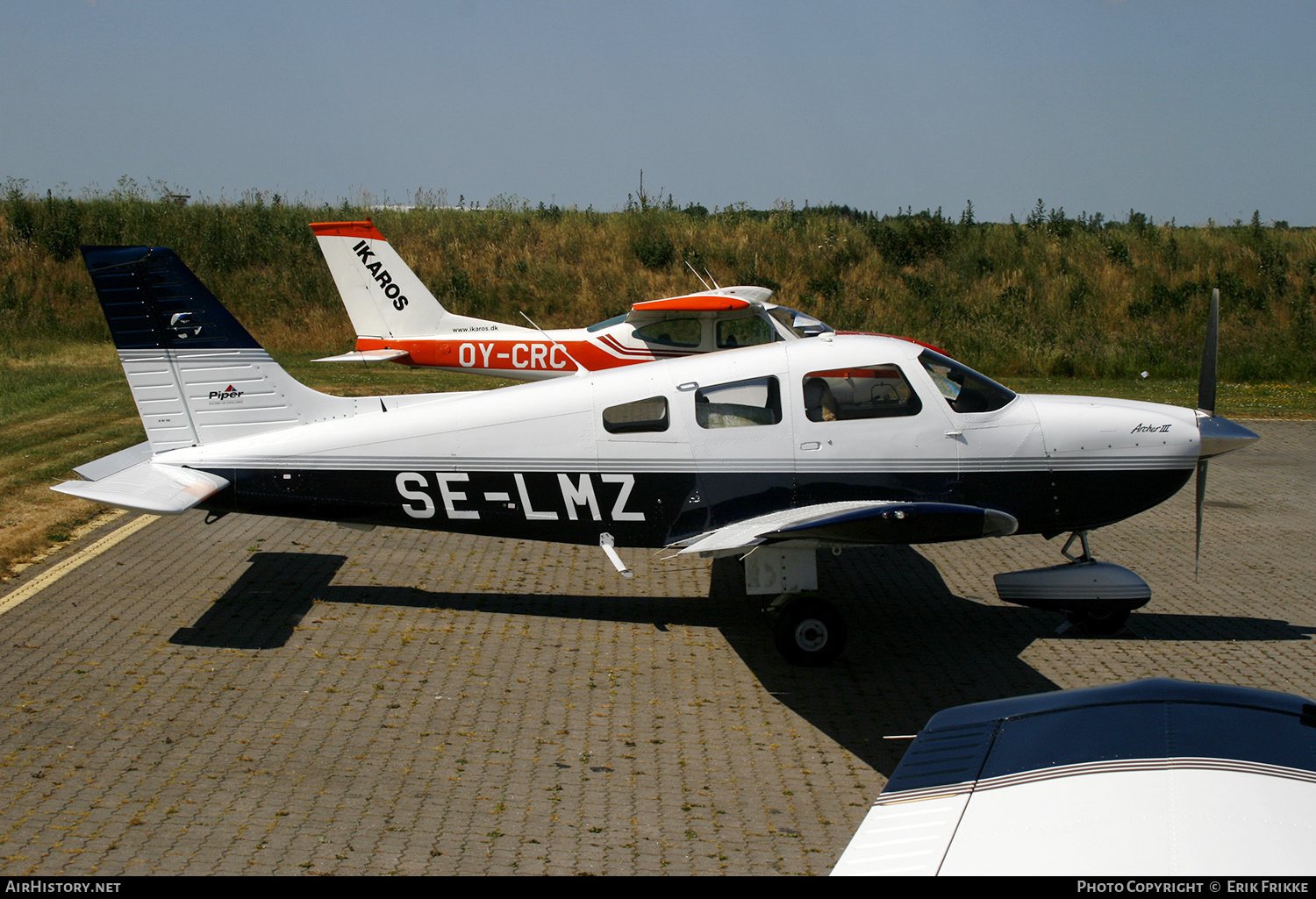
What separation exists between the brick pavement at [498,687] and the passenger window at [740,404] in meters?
1.78

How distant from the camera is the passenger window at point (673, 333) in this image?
1641cm

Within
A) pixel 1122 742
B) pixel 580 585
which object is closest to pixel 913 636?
pixel 580 585

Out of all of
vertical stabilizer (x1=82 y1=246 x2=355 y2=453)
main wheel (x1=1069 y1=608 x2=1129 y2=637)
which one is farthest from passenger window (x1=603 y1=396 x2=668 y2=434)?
main wheel (x1=1069 y1=608 x2=1129 y2=637)

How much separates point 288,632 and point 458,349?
9.90 metres

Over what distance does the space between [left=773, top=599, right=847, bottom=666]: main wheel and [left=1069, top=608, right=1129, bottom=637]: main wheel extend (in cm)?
222

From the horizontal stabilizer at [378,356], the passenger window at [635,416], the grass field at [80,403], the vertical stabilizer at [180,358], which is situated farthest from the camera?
the horizontal stabilizer at [378,356]

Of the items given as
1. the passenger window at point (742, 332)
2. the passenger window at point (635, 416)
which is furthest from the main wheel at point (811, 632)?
the passenger window at point (742, 332)

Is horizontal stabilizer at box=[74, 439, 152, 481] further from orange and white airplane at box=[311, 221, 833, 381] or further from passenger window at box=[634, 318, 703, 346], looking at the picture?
passenger window at box=[634, 318, 703, 346]

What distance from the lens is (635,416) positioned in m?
8.05

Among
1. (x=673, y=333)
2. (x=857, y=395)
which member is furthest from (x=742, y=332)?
(x=857, y=395)

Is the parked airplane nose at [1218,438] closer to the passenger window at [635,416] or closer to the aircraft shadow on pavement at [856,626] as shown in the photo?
the aircraft shadow on pavement at [856,626]
